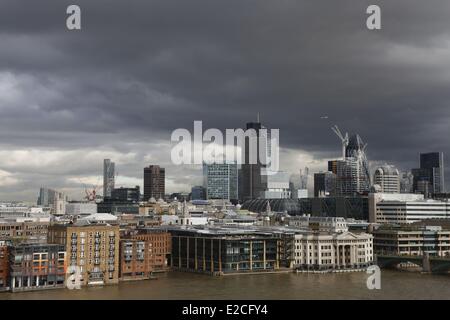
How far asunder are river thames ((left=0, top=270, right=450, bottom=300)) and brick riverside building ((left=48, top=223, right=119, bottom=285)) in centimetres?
240

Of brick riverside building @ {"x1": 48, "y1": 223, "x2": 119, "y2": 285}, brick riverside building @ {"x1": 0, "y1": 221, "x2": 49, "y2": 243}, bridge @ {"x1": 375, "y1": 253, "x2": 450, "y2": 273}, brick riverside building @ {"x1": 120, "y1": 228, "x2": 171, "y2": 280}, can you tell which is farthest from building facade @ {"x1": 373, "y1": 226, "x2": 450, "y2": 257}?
brick riverside building @ {"x1": 0, "y1": 221, "x2": 49, "y2": 243}

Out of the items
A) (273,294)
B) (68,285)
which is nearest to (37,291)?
(68,285)

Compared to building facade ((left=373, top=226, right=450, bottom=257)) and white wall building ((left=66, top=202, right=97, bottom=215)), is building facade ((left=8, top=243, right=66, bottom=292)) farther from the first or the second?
white wall building ((left=66, top=202, right=97, bottom=215))

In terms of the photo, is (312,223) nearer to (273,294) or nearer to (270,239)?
(270,239)

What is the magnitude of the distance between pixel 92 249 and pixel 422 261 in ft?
127

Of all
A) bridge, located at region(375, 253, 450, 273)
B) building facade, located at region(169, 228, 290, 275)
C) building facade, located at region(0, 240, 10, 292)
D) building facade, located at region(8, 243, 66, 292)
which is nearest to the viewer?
building facade, located at region(8, 243, 66, 292)

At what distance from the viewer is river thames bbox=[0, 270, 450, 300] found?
53.4m

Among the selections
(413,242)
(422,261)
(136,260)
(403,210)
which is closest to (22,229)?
(136,260)

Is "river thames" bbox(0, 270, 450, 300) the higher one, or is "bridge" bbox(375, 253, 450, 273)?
"bridge" bbox(375, 253, 450, 273)

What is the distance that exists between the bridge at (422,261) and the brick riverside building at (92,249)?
116ft

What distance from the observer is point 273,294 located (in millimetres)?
54469

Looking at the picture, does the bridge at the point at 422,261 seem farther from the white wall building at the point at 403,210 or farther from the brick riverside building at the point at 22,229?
the brick riverside building at the point at 22,229

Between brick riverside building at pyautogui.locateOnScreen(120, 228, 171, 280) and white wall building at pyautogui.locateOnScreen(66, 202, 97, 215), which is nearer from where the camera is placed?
brick riverside building at pyautogui.locateOnScreen(120, 228, 171, 280)

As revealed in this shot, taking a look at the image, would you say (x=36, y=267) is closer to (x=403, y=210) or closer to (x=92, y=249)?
(x=92, y=249)
